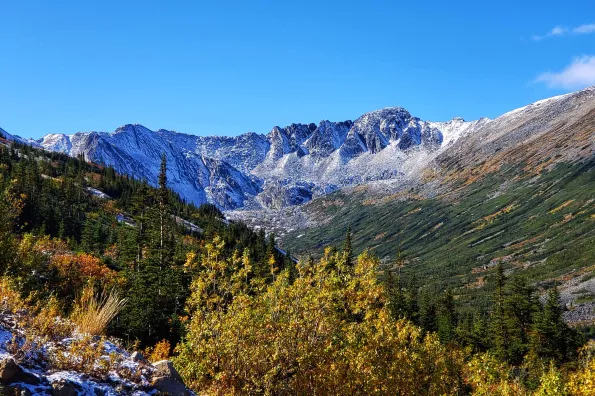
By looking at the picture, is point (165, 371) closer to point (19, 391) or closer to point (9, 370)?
point (19, 391)

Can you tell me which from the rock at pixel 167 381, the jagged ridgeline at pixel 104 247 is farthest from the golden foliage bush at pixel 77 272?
the rock at pixel 167 381

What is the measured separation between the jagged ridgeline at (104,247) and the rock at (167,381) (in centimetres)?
394

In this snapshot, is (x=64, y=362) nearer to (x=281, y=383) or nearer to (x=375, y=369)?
(x=281, y=383)

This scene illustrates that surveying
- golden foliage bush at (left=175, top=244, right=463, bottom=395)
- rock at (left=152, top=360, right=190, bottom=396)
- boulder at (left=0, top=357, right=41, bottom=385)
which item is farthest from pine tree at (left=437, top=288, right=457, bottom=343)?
boulder at (left=0, top=357, right=41, bottom=385)

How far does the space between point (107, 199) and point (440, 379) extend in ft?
420

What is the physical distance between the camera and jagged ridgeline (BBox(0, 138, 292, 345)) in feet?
72.1

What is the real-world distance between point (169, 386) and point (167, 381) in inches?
5.5

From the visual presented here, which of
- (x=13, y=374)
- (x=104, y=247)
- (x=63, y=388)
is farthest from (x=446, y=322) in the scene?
(x=13, y=374)

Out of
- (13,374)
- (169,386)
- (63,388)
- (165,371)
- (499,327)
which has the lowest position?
(499,327)

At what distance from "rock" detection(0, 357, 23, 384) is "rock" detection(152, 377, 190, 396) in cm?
293

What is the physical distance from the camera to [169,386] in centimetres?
996

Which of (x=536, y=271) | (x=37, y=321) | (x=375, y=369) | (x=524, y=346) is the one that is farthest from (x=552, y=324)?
(x=536, y=271)

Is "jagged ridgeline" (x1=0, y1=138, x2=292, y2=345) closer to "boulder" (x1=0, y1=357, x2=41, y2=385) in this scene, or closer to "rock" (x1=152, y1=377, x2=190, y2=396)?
"rock" (x1=152, y1=377, x2=190, y2=396)

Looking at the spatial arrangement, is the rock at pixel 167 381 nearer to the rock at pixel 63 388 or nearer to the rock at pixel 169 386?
the rock at pixel 169 386
